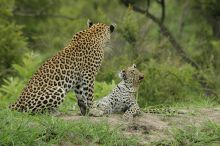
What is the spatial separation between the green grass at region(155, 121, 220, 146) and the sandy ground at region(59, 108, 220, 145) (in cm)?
19

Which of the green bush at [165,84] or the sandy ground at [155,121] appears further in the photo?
the green bush at [165,84]

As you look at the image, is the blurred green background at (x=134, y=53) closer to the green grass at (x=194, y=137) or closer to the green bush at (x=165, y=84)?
the green bush at (x=165, y=84)

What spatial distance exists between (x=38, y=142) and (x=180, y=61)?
38.3 ft

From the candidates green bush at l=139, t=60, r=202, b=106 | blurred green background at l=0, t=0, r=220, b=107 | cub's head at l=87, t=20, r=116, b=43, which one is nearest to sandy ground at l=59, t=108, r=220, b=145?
cub's head at l=87, t=20, r=116, b=43

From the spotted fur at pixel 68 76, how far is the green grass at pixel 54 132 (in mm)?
1162

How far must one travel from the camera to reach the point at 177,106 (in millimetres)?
12617

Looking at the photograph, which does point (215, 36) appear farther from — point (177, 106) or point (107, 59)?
point (177, 106)

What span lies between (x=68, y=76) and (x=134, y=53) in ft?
23.0

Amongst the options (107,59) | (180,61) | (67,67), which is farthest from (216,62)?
(67,67)

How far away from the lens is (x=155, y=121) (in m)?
10.9

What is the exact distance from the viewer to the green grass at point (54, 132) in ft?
29.9

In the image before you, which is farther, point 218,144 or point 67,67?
point 67,67

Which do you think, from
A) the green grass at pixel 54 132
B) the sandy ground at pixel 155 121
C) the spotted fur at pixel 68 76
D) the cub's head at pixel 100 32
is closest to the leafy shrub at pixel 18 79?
the cub's head at pixel 100 32

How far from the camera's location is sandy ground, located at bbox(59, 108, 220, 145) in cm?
1000
